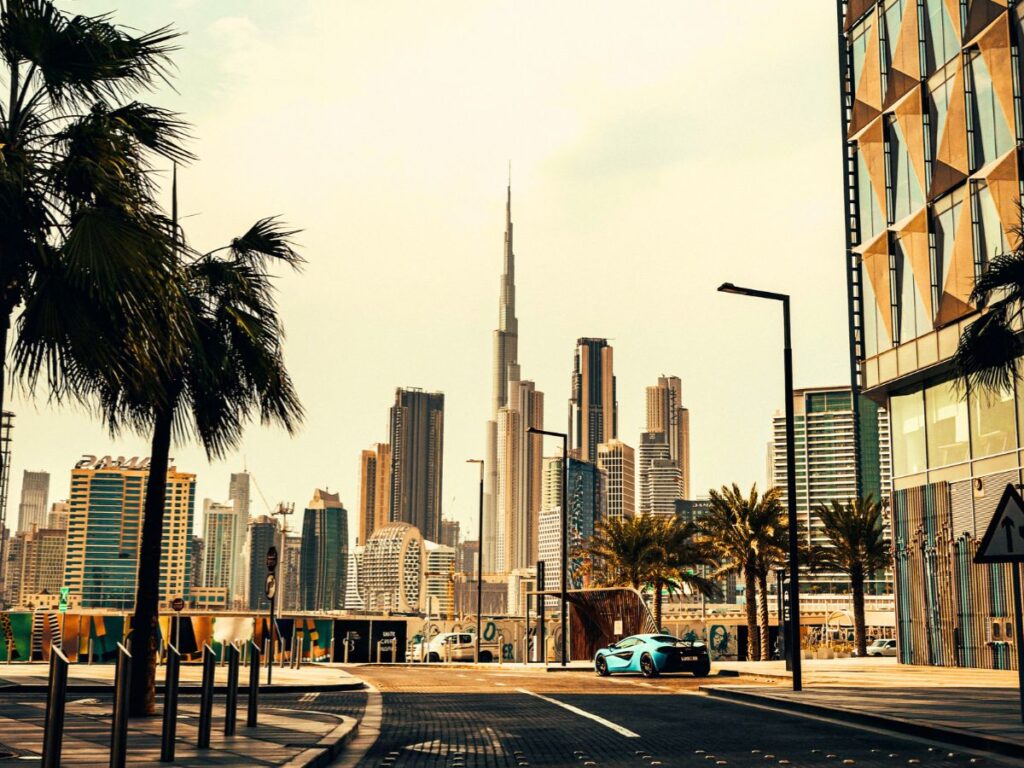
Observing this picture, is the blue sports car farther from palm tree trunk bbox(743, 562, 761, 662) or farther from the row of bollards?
palm tree trunk bbox(743, 562, 761, 662)

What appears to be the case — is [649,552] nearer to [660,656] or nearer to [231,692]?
[660,656]

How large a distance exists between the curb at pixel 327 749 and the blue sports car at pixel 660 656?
55.7 ft

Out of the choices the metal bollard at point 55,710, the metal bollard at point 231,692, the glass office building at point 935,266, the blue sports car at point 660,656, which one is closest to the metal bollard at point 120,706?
the metal bollard at point 55,710

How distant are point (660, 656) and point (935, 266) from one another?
1582cm

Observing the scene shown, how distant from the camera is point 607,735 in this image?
14.4 metres

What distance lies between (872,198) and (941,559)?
1305 centimetres

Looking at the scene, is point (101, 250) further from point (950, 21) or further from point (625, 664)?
point (950, 21)

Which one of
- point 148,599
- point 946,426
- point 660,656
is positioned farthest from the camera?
point 946,426

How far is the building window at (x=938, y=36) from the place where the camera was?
37250 mm

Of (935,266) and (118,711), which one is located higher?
(935,266)

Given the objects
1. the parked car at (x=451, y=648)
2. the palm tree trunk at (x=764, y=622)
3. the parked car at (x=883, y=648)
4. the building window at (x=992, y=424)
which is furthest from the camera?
the parked car at (x=883, y=648)

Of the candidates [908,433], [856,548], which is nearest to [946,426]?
[908,433]

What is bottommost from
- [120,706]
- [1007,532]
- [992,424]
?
[120,706]

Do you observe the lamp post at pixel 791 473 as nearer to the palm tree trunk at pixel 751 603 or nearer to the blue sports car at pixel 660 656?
the blue sports car at pixel 660 656
